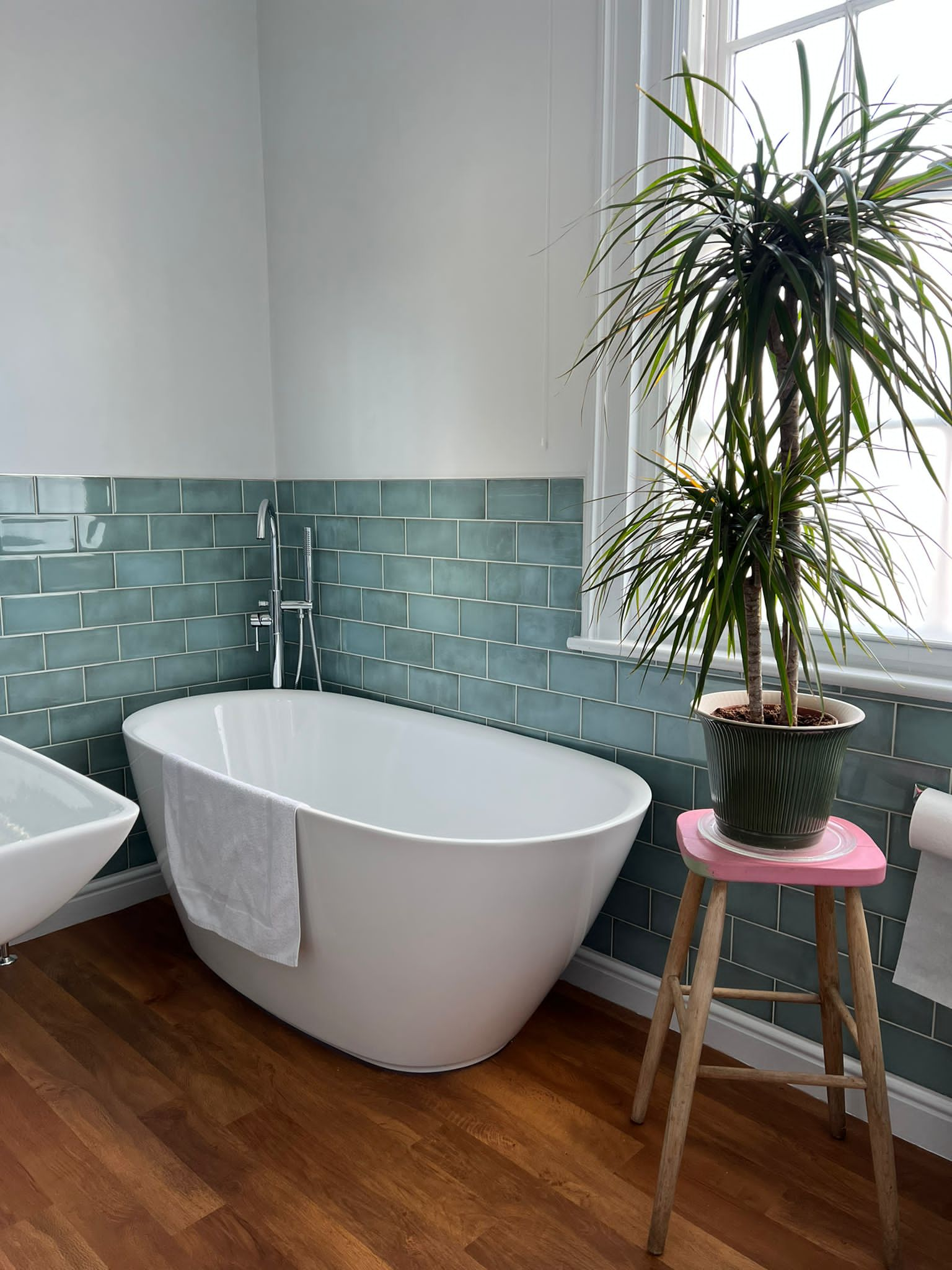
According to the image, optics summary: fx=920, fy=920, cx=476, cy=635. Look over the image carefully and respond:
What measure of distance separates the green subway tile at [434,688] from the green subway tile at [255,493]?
0.85 m

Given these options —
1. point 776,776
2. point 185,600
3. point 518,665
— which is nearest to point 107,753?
point 185,600

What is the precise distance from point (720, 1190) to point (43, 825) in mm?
1608

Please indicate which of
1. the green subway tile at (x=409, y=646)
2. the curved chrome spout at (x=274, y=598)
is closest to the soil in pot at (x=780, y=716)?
the green subway tile at (x=409, y=646)

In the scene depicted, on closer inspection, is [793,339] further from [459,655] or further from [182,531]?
[182,531]

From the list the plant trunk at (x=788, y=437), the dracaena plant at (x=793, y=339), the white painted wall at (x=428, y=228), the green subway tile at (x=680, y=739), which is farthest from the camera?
the white painted wall at (x=428, y=228)

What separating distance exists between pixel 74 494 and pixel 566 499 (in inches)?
63.6

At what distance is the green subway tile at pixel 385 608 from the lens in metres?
3.14

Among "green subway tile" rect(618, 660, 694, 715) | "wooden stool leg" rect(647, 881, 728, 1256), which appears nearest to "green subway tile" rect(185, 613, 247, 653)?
"green subway tile" rect(618, 660, 694, 715)

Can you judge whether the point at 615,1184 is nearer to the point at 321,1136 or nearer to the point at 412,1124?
the point at 412,1124

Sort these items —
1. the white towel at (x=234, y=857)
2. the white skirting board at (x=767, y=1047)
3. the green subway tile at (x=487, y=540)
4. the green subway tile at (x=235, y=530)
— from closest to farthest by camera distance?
the white skirting board at (x=767, y=1047) → the white towel at (x=234, y=857) → the green subway tile at (x=487, y=540) → the green subway tile at (x=235, y=530)

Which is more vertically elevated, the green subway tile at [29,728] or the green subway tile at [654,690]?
the green subway tile at [654,690]

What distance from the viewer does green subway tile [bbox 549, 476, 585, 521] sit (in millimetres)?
2537

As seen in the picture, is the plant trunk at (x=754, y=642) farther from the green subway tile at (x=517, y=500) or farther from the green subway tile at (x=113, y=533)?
the green subway tile at (x=113, y=533)

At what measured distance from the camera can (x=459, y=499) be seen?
9.45 feet
